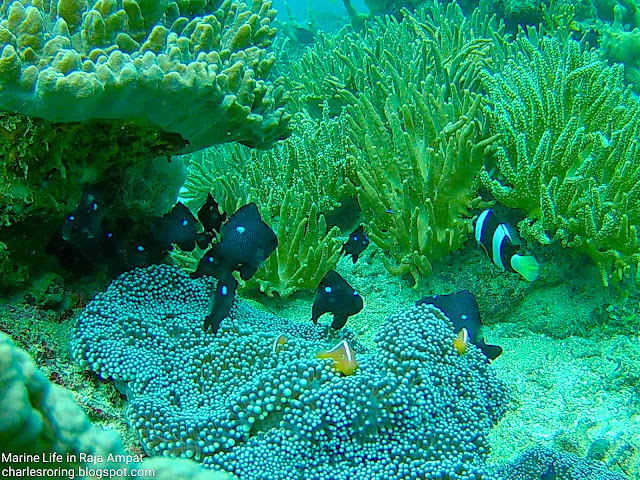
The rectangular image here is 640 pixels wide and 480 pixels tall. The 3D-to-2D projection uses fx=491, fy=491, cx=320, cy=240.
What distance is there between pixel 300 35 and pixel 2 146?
11844 mm

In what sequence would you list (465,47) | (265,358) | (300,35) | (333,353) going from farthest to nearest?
(300,35) → (465,47) → (265,358) → (333,353)

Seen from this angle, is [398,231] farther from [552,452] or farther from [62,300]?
[62,300]

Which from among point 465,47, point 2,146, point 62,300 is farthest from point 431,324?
point 465,47

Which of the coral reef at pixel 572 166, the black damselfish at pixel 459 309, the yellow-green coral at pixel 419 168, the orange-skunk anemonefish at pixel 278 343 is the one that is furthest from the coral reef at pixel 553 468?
the yellow-green coral at pixel 419 168

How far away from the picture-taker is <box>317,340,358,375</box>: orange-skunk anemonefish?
96.7 inches

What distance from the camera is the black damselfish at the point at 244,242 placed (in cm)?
271

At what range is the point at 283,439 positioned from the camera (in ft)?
7.53

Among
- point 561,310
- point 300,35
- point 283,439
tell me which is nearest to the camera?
point 283,439

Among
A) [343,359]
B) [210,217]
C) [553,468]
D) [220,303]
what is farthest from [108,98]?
[553,468]

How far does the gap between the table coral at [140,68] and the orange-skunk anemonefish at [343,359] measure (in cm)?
143

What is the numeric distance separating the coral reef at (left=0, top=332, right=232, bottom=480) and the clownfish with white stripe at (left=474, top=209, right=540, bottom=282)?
2233mm

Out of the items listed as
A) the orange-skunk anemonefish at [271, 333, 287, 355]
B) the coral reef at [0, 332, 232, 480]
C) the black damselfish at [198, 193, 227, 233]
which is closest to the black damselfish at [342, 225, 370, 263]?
the black damselfish at [198, 193, 227, 233]

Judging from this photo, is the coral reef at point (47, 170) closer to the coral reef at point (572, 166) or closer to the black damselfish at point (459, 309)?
the black damselfish at point (459, 309)

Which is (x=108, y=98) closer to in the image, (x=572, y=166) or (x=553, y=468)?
(x=553, y=468)
